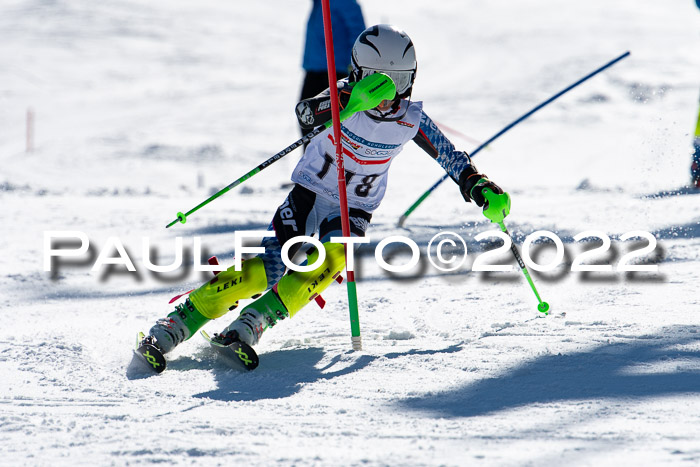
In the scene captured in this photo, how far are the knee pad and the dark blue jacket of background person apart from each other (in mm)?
3960

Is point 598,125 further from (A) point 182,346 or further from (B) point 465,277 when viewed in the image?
(A) point 182,346

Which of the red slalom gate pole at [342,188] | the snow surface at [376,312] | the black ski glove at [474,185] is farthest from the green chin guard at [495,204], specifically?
the red slalom gate pole at [342,188]

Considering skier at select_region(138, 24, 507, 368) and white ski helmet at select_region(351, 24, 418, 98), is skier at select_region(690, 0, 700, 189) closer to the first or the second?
skier at select_region(138, 24, 507, 368)

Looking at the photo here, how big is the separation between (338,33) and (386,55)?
3947mm

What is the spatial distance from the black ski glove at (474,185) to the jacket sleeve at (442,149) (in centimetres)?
1

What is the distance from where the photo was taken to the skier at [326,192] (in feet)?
10.3

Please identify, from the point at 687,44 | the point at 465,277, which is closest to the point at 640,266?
the point at 465,277

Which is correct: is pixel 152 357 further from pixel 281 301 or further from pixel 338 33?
pixel 338 33

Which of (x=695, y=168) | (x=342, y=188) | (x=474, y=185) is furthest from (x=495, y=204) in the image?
(x=695, y=168)

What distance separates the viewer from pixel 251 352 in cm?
296

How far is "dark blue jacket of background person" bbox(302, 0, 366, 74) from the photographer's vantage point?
691cm

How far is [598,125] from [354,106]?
10471mm

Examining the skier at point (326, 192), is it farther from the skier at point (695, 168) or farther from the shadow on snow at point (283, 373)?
the skier at point (695, 168)

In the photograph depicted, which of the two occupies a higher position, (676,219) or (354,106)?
(354,106)
